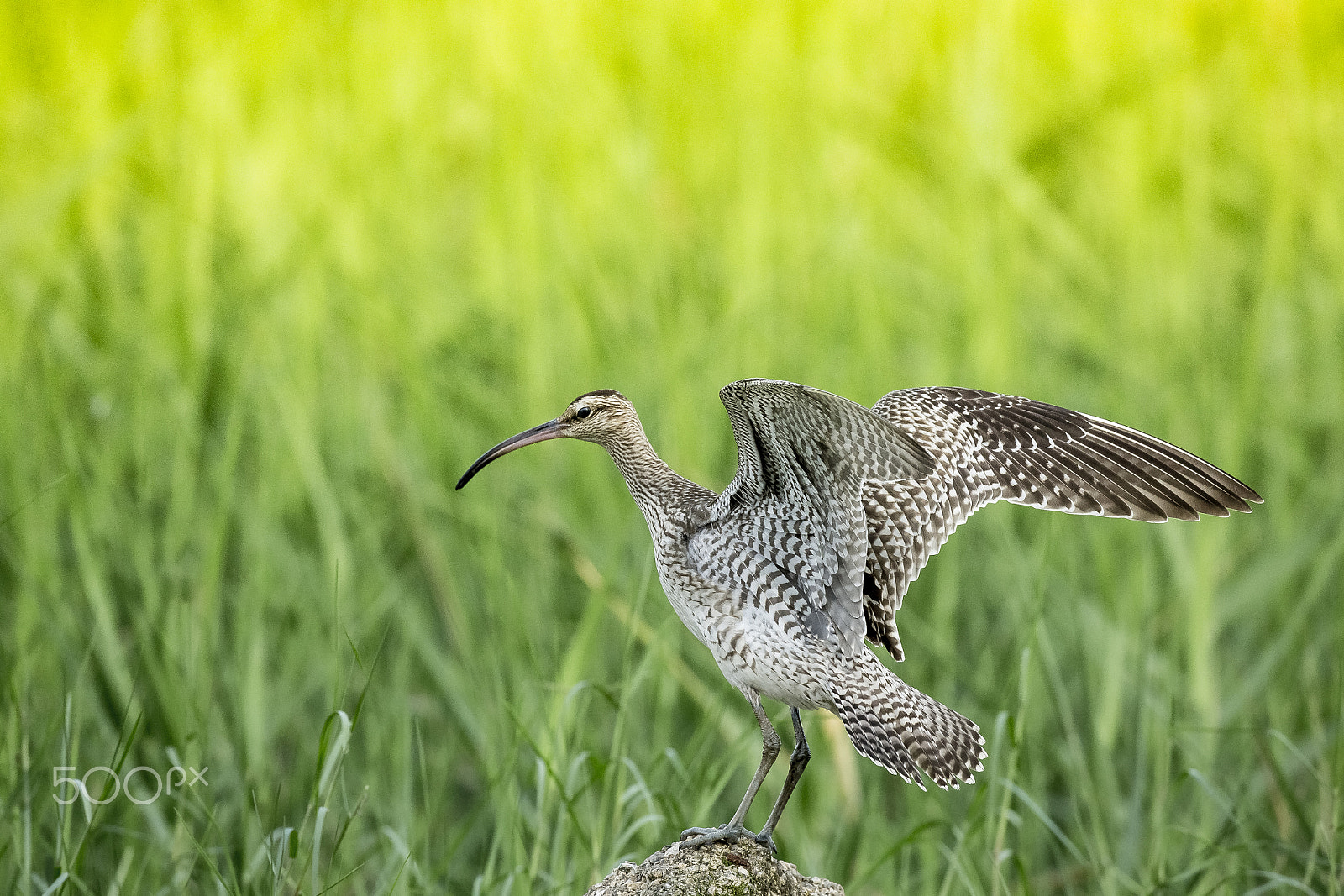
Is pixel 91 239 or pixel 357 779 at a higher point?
pixel 91 239

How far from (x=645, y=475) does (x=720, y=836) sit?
1.25 metres

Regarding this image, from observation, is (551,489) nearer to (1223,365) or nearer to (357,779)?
(357,779)

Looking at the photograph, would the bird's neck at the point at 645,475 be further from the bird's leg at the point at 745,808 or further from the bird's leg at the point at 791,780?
the bird's leg at the point at 791,780

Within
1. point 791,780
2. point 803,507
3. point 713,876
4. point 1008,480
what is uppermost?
point 1008,480

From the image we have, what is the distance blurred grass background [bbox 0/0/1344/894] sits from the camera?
5406 millimetres

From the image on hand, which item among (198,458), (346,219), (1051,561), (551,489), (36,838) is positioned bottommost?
(36,838)

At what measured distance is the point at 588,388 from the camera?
7598 mm

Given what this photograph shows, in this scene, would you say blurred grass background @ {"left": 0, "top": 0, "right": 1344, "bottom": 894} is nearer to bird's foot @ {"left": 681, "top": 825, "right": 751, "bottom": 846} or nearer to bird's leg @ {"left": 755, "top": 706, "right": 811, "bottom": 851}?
bird's foot @ {"left": 681, "top": 825, "right": 751, "bottom": 846}

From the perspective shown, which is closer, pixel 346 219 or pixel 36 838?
pixel 36 838

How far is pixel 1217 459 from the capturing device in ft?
23.4

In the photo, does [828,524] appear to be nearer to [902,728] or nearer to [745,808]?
[902,728]

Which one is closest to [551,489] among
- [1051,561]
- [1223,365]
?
[1051,561]

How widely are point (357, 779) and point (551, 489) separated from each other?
199 centimetres

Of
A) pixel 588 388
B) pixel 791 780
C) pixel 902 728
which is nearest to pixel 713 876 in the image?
pixel 791 780
